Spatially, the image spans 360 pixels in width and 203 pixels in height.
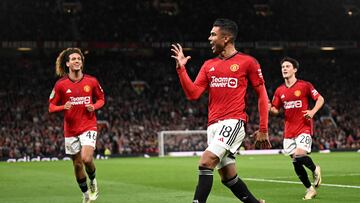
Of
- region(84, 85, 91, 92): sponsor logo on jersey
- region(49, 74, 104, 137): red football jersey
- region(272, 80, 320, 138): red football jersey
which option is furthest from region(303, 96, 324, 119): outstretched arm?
region(84, 85, 91, 92): sponsor logo on jersey

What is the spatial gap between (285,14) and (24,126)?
1003 inches

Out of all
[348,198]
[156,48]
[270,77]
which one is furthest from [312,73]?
[348,198]

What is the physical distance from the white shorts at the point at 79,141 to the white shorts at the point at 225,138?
4040 mm

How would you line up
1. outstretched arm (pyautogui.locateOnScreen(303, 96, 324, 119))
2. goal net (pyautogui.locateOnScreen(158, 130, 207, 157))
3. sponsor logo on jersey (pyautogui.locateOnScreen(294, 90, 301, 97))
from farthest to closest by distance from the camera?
goal net (pyautogui.locateOnScreen(158, 130, 207, 157)), sponsor logo on jersey (pyautogui.locateOnScreen(294, 90, 301, 97)), outstretched arm (pyautogui.locateOnScreen(303, 96, 324, 119))

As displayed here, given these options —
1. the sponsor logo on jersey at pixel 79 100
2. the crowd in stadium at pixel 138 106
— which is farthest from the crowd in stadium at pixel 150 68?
the sponsor logo on jersey at pixel 79 100

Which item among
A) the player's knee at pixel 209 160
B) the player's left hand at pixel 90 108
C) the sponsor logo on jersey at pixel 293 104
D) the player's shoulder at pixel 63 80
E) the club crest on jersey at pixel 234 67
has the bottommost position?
the player's knee at pixel 209 160

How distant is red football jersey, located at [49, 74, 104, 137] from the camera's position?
12.1 metres

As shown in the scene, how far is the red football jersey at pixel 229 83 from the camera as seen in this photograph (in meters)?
8.45

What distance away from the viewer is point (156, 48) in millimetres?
54688

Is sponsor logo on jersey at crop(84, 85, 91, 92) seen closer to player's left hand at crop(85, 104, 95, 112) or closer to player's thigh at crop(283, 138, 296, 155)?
player's left hand at crop(85, 104, 95, 112)

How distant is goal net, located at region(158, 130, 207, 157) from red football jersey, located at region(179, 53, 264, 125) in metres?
34.3

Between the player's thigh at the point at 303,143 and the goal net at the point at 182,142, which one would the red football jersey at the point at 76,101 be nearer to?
the player's thigh at the point at 303,143

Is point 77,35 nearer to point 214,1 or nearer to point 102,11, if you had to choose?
point 102,11

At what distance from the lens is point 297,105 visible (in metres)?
13.5
